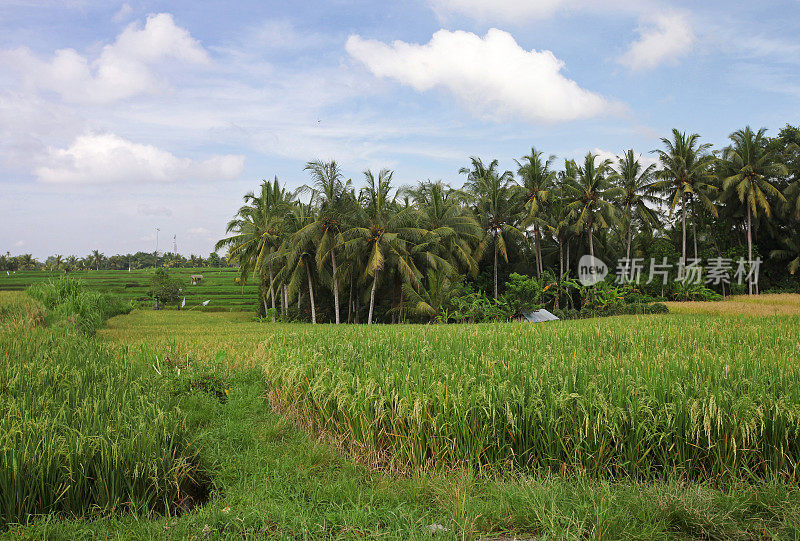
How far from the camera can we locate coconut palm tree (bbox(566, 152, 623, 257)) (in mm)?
34094

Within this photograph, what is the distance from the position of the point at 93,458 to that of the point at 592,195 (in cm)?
3559

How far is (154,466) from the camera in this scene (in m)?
4.08

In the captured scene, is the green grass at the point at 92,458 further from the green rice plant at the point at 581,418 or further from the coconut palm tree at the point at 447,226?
the coconut palm tree at the point at 447,226

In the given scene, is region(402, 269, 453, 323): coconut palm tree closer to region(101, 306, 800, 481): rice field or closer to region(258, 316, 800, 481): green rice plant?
region(101, 306, 800, 481): rice field

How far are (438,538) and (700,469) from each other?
109 inches

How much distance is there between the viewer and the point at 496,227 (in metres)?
34.3

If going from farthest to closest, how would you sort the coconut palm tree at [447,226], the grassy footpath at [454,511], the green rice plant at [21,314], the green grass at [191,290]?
1. the green grass at [191,290]
2. the coconut palm tree at [447,226]
3. the green rice plant at [21,314]
4. the grassy footpath at [454,511]

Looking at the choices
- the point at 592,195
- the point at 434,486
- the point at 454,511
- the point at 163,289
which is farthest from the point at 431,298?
the point at 163,289

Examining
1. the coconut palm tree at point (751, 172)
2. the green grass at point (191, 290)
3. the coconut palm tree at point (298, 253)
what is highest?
the coconut palm tree at point (751, 172)

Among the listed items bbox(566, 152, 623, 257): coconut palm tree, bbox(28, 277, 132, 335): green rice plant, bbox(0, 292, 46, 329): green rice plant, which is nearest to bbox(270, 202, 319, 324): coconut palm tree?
bbox(28, 277, 132, 335): green rice plant

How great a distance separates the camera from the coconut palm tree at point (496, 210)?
3366cm

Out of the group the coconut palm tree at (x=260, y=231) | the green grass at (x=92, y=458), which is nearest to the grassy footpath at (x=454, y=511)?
the green grass at (x=92, y=458)

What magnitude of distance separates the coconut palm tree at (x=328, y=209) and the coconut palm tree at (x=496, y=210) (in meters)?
11.0

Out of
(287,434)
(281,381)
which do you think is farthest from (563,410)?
(281,381)
